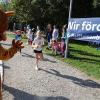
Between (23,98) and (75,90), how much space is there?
2.03m

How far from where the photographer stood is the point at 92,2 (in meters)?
33.7

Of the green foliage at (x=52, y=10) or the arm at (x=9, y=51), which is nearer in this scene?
the arm at (x=9, y=51)

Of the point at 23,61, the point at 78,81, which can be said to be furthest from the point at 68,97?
the point at 23,61

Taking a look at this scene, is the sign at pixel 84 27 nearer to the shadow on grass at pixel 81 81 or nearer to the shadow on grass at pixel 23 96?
the shadow on grass at pixel 81 81

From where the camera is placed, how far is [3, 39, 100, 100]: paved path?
33.1 feet

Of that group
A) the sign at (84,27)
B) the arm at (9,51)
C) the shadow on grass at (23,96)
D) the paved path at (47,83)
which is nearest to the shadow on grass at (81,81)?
the paved path at (47,83)

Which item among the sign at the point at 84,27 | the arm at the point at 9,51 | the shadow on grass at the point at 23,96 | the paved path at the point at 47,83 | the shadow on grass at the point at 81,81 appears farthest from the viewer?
the sign at the point at 84,27

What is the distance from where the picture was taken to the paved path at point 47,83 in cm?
1009

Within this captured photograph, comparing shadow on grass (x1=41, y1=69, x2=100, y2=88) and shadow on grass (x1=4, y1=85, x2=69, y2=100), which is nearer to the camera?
shadow on grass (x1=4, y1=85, x2=69, y2=100)

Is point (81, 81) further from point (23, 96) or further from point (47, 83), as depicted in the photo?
point (23, 96)

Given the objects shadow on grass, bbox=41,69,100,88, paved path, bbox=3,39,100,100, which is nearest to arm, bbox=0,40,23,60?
paved path, bbox=3,39,100,100

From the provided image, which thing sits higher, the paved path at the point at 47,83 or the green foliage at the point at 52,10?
the green foliage at the point at 52,10

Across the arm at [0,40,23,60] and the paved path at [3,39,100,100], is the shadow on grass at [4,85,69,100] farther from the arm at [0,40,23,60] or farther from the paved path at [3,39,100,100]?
the arm at [0,40,23,60]

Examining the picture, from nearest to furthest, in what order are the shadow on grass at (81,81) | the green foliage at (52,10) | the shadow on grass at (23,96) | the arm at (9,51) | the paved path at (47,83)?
the arm at (9,51) < the shadow on grass at (23,96) < the paved path at (47,83) < the shadow on grass at (81,81) < the green foliage at (52,10)
